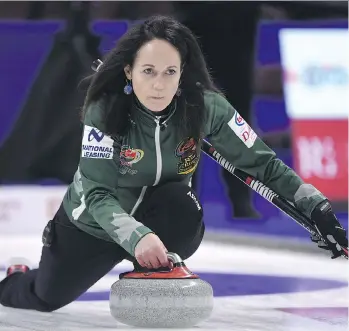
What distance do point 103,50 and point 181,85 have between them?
3311mm

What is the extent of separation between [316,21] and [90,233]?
12.0 ft

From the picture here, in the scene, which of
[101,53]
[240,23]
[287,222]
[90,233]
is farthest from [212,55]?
[90,233]

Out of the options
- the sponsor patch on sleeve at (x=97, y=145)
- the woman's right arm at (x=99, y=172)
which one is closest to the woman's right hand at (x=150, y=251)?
the woman's right arm at (x=99, y=172)

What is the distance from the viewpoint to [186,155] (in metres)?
2.69

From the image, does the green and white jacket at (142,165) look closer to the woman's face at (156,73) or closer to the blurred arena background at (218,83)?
the woman's face at (156,73)

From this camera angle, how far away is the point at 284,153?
5867mm

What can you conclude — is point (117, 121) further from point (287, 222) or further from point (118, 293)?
point (287, 222)

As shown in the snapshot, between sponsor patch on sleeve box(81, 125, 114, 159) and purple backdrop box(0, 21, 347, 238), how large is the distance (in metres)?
3.36

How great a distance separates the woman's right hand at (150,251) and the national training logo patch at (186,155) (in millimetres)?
412

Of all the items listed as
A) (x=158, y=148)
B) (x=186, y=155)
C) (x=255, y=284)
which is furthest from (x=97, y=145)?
(x=255, y=284)

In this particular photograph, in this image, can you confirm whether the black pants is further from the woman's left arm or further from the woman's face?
the woman's face

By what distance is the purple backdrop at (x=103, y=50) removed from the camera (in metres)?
5.88

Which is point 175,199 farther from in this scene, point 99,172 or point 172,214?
point 99,172

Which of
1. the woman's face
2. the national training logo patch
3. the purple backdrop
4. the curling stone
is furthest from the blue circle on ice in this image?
the purple backdrop
